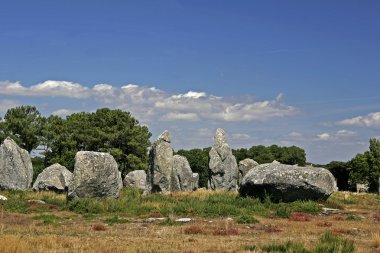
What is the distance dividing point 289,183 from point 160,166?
13.0 metres

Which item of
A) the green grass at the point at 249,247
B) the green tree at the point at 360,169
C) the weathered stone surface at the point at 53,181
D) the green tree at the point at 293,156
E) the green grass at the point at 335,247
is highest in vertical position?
the green tree at the point at 293,156

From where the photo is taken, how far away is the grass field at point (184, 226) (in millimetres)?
13719

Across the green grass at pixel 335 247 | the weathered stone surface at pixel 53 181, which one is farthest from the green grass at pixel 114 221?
the weathered stone surface at pixel 53 181

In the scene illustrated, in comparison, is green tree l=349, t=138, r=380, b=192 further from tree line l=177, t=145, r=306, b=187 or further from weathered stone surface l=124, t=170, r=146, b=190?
weathered stone surface l=124, t=170, r=146, b=190

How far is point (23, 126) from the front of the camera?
73000 mm

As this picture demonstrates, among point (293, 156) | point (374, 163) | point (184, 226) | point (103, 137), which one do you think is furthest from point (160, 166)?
point (293, 156)

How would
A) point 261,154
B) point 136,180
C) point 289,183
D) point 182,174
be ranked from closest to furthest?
point 289,183 → point 182,174 → point 136,180 → point 261,154

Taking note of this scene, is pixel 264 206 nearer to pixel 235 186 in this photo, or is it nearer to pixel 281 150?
pixel 235 186

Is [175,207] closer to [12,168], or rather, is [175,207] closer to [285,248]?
[285,248]

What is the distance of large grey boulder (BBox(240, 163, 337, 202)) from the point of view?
94.0 ft

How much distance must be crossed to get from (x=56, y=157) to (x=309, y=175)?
5086 centimetres

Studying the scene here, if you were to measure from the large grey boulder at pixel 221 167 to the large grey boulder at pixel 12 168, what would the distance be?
682 inches

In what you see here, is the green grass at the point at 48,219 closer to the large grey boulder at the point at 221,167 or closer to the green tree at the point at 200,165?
the large grey boulder at the point at 221,167

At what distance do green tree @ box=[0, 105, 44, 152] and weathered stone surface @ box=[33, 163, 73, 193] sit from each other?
32419mm
